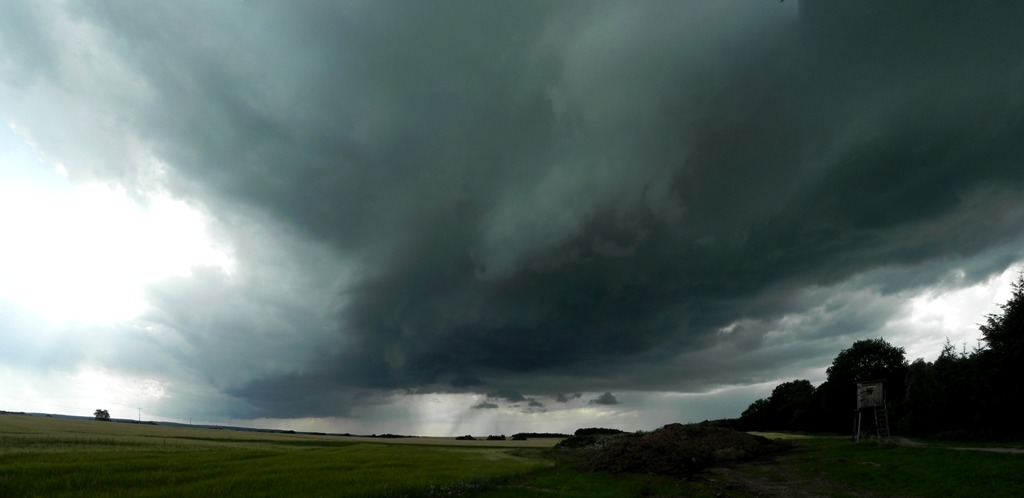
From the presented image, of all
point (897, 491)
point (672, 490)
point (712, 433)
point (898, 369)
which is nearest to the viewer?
point (897, 491)

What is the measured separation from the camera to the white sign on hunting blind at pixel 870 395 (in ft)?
159

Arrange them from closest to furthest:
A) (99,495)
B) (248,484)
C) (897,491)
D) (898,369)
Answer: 1. (99,495)
2. (897,491)
3. (248,484)
4. (898,369)

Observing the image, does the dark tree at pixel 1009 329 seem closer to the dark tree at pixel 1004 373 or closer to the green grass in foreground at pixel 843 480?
the dark tree at pixel 1004 373

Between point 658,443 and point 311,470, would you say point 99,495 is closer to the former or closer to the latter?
point 311,470

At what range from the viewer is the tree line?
149 feet

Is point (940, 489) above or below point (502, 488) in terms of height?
above

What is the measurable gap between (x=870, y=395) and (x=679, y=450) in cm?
2043

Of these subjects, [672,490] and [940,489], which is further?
[672,490]

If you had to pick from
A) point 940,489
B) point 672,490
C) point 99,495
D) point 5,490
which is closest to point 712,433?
point 672,490

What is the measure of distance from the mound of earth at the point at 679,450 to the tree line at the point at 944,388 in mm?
16847

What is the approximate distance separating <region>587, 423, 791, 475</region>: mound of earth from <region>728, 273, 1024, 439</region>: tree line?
1685 cm

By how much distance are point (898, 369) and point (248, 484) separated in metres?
117

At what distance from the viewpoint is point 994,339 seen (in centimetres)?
4806

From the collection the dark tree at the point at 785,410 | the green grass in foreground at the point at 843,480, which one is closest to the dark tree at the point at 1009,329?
the green grass in foreground at the point at 843,480
